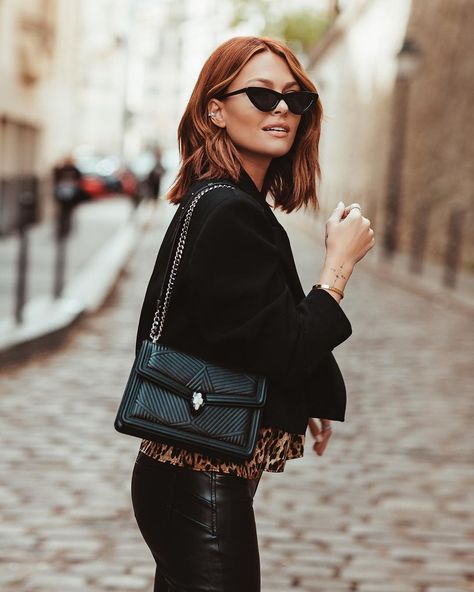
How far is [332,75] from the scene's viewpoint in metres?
43.7

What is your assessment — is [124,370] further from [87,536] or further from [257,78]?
[257,78]

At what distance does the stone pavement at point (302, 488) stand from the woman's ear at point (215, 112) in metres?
2.17

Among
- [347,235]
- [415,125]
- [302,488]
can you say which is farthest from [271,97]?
[415,125]

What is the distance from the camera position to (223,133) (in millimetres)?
2502

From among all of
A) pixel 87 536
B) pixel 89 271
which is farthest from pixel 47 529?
pixel 89 271

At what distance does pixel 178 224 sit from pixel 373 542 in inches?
110

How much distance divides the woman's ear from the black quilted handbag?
23cm

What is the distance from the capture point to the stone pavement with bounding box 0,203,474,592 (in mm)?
4406

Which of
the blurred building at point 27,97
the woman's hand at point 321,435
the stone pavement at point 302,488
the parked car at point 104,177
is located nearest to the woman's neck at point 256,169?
the woman's hand at point 321,435

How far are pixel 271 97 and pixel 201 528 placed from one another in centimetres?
88

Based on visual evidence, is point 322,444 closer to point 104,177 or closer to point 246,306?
point 246,306

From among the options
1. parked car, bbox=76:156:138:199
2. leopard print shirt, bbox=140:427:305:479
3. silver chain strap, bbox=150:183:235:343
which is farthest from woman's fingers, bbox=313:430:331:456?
parked car, bbox=76:156:138:199

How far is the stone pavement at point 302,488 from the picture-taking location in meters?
4.41

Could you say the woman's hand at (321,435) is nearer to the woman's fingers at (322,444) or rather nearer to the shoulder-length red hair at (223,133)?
the woman's fingers at (322,444)
